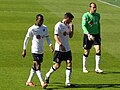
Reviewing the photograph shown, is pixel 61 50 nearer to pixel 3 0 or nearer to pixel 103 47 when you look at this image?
pixel 103 47

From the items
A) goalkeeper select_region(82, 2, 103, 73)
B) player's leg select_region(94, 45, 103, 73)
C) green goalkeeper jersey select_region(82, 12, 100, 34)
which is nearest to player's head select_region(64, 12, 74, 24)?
goalkeeper select_region(82, 2, 103, 73)

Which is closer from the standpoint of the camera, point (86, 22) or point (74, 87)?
point (74, 87)

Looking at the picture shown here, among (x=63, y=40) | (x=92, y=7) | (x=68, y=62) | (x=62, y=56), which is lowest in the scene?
(x=68, y=62)

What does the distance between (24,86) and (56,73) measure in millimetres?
2274

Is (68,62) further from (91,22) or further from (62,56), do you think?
(91,22)

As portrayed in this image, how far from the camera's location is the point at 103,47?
65.5 ft

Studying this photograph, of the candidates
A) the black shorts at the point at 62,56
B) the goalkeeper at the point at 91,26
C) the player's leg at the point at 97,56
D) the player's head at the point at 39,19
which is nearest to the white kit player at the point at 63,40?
the black shorts at the point at 62,56

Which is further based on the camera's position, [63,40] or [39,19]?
[63,40]

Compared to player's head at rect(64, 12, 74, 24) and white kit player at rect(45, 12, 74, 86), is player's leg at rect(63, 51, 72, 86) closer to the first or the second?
white kit player at rect(45, 12, 74, 86)

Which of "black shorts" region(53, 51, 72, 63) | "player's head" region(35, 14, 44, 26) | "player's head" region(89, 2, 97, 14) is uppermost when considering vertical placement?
"player's head" region(89, 2, 97, 14)

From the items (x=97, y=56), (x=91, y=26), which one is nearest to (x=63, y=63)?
(x=97, y=56)

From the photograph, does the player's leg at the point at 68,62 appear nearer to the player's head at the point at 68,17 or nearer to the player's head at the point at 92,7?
the player's head at the point at 68,17

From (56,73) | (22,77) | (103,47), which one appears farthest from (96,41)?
(103,47)

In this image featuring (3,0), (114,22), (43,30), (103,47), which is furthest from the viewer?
(3,0)
